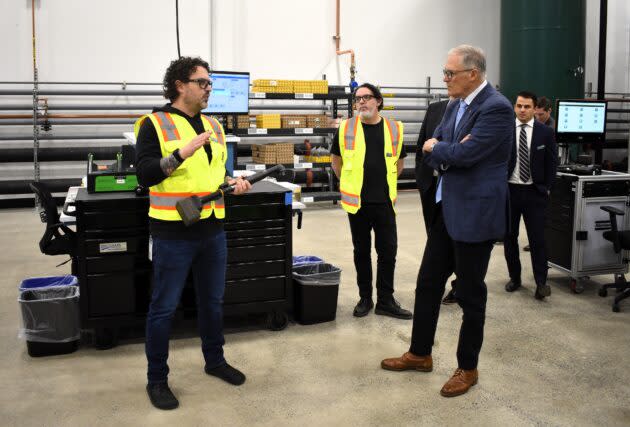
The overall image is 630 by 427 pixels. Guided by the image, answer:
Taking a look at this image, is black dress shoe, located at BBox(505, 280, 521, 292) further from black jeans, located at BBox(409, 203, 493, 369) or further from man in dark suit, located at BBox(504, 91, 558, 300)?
black jeans, located at BBox(409, 203, 493, 369)

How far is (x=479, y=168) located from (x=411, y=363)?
1031mm

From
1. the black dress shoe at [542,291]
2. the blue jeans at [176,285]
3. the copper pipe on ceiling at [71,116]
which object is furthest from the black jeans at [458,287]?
the copper pipe on ceiling at [71,116]

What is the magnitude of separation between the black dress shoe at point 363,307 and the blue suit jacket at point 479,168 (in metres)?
1.39

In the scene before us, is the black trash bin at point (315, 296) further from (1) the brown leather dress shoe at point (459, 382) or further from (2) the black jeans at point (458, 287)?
(1) the brown leather dress shoe at point (459, 382)

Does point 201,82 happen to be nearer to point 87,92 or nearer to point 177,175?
point 177,175

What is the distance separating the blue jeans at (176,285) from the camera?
9.31ft

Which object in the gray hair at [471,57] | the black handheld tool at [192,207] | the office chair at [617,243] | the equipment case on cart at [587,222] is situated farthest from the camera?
the equipment case on cart at [587,222]

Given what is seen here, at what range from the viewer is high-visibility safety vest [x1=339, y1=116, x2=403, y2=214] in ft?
13.2

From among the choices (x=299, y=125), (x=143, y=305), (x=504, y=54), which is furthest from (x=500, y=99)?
(x=504, y=54)

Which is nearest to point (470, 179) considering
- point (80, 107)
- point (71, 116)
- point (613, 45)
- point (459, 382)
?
point (459, 382)

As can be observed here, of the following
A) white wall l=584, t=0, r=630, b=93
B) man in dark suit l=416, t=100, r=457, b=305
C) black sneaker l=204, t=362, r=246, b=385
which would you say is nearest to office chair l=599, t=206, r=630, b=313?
man in dark suit l=416, t=100, r=457, b=305

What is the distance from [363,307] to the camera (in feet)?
13.7

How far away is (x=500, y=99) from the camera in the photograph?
110 inches

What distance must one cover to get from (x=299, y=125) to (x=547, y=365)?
5.14m
